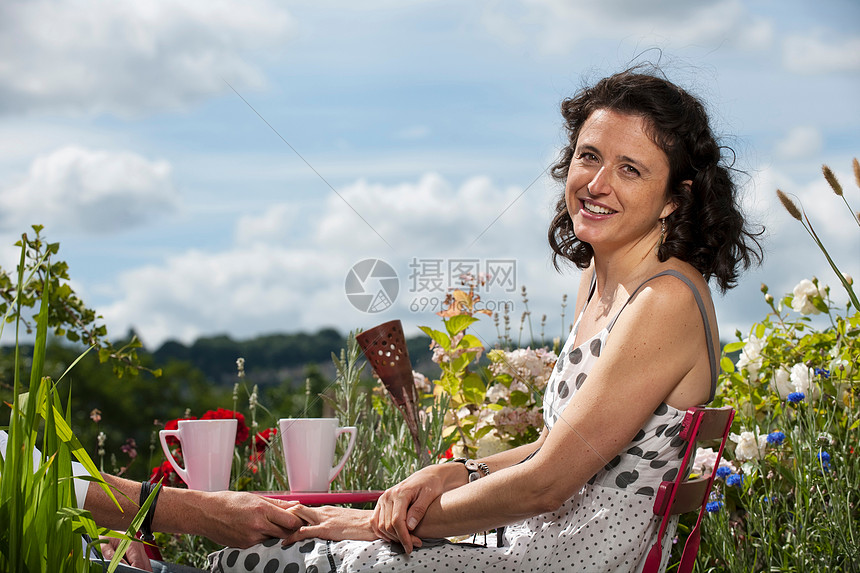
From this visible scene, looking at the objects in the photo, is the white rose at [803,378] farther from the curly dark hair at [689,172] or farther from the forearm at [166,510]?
the forearm at [166,510]

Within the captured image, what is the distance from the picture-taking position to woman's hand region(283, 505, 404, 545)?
1428 millimetres

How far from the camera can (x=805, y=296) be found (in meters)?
2.67

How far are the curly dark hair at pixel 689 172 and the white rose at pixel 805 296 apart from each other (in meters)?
1.30

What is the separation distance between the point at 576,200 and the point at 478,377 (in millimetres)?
1312

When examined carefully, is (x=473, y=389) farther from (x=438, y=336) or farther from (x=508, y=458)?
(x=508, y=458)

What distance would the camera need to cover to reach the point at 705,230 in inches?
58.4

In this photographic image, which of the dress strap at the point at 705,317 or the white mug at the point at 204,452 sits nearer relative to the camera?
the dress strap at the point at 705,317

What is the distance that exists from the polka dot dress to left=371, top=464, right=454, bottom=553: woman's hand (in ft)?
0.08

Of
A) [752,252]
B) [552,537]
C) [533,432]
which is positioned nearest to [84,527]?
[552,537]

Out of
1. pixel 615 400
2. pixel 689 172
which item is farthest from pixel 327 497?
pixel 689 172

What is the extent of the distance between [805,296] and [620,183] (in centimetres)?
157

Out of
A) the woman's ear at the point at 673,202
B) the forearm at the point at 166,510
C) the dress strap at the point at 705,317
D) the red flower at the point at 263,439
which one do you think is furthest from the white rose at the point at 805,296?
the forearm at the point at 166,510

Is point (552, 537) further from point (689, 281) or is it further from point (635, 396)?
point (689, 281)

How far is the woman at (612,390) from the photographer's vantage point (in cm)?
130
